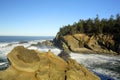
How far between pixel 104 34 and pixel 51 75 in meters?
65.6

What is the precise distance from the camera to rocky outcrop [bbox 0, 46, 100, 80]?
73.7 feet

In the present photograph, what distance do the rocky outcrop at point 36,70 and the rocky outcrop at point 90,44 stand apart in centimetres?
5126

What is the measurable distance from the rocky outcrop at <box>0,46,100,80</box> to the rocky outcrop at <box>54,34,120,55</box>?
51.3 meters

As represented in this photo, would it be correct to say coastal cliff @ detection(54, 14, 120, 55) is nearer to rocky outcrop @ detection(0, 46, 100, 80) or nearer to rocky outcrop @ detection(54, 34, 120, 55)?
rocky outcrop @ detection(54, 34, 120, 55)

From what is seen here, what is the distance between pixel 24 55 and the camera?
2391 centimetres

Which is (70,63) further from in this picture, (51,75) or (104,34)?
(104,34)

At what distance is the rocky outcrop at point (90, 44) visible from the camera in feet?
251

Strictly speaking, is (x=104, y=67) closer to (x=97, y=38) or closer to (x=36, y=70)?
(x=36, y=70)

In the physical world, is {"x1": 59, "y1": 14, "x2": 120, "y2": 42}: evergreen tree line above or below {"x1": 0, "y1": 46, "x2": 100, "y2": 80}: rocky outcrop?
above

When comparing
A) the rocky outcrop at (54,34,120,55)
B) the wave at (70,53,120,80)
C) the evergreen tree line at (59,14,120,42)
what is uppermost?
the evergreen tree line at (59,14,120,42)

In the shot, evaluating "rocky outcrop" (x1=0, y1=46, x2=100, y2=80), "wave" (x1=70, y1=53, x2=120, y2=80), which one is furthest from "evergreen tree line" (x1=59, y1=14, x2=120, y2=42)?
"rocky outcrop" (x1=0, y1=46, x2=100, y2=80)

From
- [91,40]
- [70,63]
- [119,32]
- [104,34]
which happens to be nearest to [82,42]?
[91,40]

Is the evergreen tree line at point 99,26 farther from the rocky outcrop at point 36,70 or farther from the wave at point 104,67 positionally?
the rocky outcrop at point 36,70

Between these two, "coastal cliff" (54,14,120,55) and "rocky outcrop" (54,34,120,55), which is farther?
"coastal cliff" (54,14,120,55)
